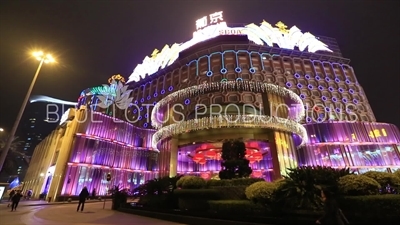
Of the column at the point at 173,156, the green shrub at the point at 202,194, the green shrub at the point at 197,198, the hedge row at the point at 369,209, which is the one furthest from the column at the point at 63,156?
the hedge row at the point at 369,209

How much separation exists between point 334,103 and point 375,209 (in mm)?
43649

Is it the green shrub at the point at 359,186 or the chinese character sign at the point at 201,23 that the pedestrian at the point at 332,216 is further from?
the chinese character sign at the point at 201,23

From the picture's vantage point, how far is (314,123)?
123 feet

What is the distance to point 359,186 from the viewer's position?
7.04m

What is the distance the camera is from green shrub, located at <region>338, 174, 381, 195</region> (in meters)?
7.03

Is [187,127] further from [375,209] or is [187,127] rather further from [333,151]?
[333,151]

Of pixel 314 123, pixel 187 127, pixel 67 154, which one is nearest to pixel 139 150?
pixel 67 154

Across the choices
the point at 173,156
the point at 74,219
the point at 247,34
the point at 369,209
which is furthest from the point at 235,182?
the point at 247,34

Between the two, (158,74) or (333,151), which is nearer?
(333,151)

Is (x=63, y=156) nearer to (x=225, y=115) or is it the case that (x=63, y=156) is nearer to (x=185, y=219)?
(x=225, y=115)

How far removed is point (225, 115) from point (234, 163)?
803cm

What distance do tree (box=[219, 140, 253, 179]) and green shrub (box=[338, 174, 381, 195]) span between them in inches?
287

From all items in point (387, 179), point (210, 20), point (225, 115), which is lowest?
point (387, 179)

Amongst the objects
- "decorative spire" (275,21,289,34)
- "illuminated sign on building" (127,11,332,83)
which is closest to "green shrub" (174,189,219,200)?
"illuminated sign on building" (127,11,332,83)
